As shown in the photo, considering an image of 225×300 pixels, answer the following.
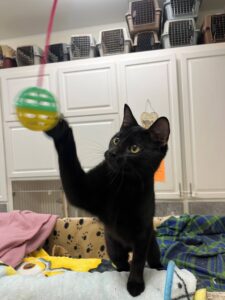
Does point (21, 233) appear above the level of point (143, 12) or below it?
below

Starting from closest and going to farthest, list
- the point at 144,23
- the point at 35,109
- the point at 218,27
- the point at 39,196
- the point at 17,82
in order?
the point at 35,109, the point at 218,27, the point at 144,23, the point at 17,82, the point at 39,196

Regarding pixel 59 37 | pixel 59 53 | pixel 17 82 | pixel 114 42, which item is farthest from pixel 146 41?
pixel 17 82

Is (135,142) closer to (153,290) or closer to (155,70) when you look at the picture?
(153,290)

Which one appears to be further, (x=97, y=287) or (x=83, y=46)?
(x=83, y=46)

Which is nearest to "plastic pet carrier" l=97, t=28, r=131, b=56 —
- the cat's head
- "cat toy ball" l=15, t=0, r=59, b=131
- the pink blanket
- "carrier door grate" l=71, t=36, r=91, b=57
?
"carrier door grate" l=71, t=36, r=91, b=57

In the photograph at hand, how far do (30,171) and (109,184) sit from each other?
1570 mm

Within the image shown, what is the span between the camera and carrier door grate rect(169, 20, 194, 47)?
1.89 m

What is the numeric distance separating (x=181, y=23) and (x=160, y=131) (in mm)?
1430

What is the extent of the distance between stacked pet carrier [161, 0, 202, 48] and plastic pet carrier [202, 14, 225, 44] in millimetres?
87

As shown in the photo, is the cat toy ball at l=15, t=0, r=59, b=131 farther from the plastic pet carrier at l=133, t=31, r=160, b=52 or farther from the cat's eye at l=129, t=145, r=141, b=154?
the plastic pet carrier at l=133, t=31, r=160, b=52

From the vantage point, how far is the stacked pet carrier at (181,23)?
1898mm

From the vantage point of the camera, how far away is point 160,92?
76.3 inches

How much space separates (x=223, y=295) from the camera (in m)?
0.69

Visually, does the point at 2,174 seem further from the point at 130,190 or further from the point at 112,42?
the point at 130,190
